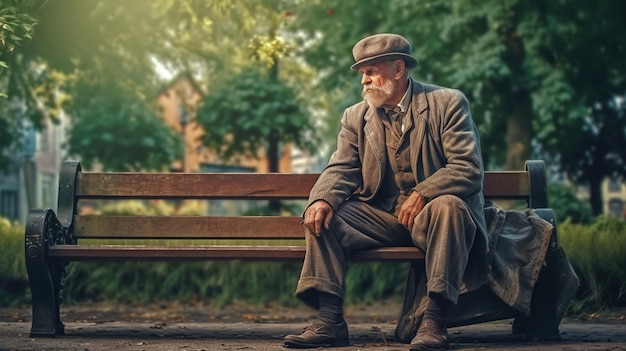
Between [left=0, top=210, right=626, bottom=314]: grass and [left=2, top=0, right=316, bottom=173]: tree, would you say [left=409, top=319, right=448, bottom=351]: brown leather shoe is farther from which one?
[left=0, top=210, right=626, bottom=314]: grass

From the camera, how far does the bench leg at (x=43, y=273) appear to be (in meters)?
6.78

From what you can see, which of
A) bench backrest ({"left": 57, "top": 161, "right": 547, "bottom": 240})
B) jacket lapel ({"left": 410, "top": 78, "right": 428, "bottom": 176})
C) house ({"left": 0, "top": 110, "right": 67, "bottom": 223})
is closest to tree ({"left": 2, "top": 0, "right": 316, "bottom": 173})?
bench backrest ({"left": 57, "top": 161, "right": 547, "bottom": 240})

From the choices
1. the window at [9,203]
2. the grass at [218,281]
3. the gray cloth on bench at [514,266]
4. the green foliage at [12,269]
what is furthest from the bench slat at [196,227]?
the window at [9,203]

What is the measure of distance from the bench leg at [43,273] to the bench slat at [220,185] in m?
0.51

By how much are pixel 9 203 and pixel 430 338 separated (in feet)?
149

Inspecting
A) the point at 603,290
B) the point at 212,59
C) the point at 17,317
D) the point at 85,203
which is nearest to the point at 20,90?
the point at 212,59

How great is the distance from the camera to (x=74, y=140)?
108 ft

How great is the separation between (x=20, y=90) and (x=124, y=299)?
751 cm

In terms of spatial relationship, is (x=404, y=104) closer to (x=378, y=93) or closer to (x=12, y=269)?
(x=378, y=93)

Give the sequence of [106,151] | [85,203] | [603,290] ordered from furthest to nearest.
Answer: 1. [85,203]
2. [106,151]
3. [603,290]

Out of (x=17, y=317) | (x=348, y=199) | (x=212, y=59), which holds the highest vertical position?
(x=212, y=59)

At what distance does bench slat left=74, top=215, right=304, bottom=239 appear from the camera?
7320 millimetres

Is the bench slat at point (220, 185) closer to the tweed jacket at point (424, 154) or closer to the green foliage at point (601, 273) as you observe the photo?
the tweed jacket at point (424, 154)

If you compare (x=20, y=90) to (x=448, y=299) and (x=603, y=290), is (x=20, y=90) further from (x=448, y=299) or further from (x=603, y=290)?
(x=448, y=299)
